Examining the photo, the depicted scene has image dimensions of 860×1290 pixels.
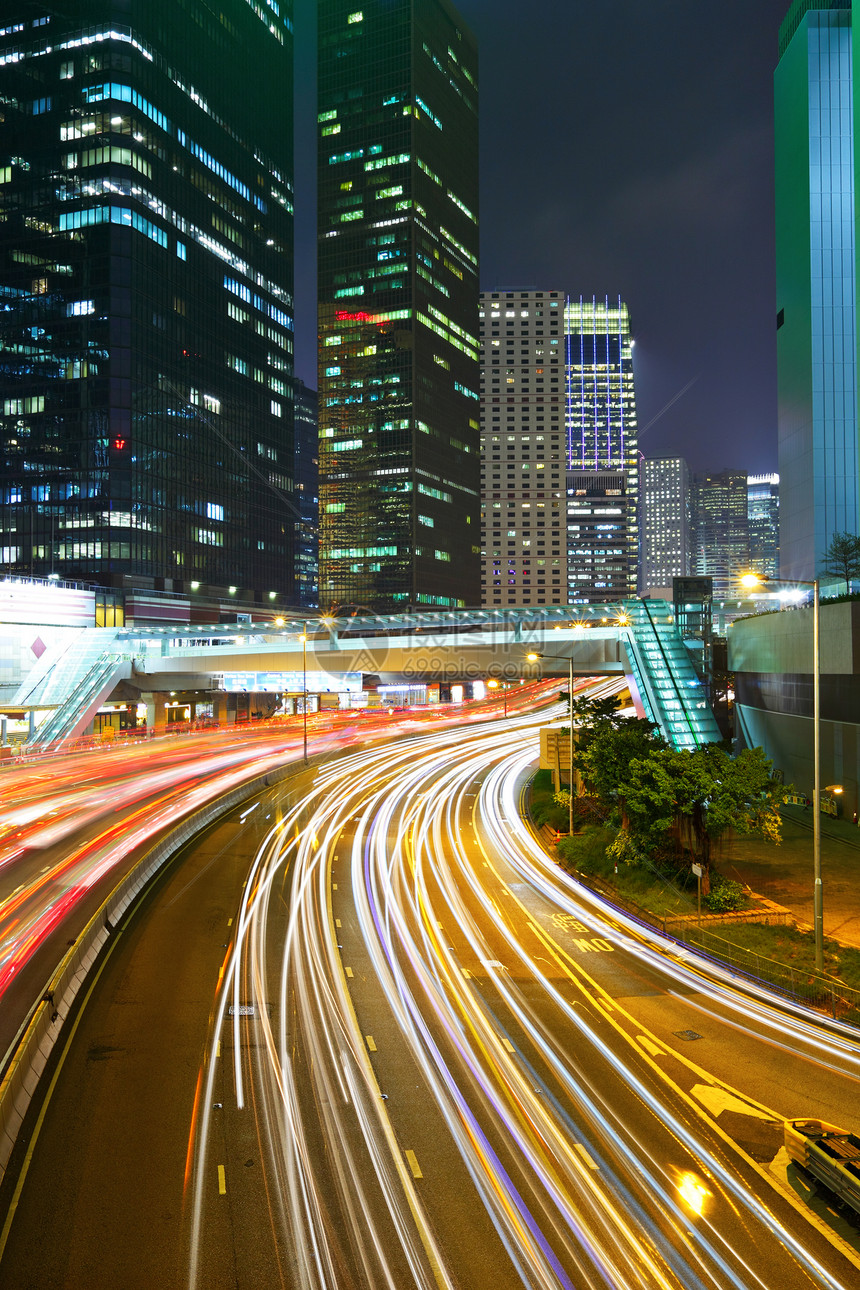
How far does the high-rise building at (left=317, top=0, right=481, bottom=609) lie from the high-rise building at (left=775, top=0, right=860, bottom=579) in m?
109

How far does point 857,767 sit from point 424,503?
484 ft

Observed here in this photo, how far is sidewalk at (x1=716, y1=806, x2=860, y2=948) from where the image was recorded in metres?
25.1

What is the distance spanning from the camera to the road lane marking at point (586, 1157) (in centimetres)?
1230

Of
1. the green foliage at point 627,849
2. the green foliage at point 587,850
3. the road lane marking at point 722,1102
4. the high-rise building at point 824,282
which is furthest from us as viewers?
the high-rise building at point 824,282

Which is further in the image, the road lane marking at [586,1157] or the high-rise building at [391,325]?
the high-rise building at [391,325]

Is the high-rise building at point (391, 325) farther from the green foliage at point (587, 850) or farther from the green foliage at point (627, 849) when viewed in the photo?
the green foliage at point (627, 849)

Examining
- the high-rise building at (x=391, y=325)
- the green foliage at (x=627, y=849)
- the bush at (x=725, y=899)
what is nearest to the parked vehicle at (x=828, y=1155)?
the bush at (x=725, y=899)

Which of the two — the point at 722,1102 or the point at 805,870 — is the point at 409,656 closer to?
the point at 805,870

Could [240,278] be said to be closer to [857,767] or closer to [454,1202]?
[857,767]

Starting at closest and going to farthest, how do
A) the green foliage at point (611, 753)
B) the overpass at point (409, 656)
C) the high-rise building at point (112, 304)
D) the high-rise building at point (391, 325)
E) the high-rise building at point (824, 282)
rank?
the green foliage at point (611, 753)
the overpass at point (409, 656)
the high-rise building at point (824, 282)
the high-rise building at point (112, 304)
the high-rise building at point (391, 325)

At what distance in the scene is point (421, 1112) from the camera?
14.0m

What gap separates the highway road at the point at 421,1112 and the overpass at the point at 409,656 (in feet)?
70.5

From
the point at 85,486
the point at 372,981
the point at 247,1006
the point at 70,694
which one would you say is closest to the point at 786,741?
the point at 372,981

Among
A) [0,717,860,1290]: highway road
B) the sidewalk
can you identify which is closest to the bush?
the sidewalk
